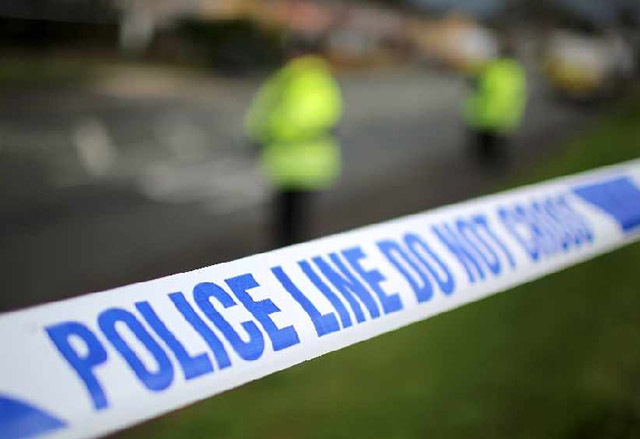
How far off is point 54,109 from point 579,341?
670 cm

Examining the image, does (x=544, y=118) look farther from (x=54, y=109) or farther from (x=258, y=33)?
(x=54, y=109)

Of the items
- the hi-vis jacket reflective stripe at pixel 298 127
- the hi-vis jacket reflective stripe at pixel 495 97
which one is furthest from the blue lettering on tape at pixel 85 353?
the hi-vis jacket reflective stripe at pixel 495 97

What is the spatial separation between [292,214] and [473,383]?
1.91 metres

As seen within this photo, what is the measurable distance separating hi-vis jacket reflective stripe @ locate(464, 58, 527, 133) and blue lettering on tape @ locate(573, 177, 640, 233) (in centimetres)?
602

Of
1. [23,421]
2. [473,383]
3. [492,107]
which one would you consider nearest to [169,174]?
[492,107]

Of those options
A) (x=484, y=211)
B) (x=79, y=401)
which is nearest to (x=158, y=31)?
(x=484, y=211)

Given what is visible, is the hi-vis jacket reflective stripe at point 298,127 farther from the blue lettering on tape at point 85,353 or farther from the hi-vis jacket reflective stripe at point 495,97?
the blue lettering on tape at point 85,353

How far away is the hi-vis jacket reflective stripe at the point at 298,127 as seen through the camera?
15.7 ft

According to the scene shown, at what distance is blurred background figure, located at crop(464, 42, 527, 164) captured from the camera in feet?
26.8

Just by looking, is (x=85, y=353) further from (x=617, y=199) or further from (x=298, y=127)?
(x=298, y=127)

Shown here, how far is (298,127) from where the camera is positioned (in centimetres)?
481

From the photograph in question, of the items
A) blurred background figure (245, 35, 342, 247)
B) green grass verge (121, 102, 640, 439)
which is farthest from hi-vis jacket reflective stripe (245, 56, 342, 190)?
green grass verge (121, 102, 640, 439)

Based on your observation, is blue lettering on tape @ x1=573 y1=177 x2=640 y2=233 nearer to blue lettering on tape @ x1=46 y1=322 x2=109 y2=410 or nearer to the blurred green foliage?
blue lettering on tape @ x1=46 y1=322 x2=109 y2=410

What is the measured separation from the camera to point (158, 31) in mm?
10695
